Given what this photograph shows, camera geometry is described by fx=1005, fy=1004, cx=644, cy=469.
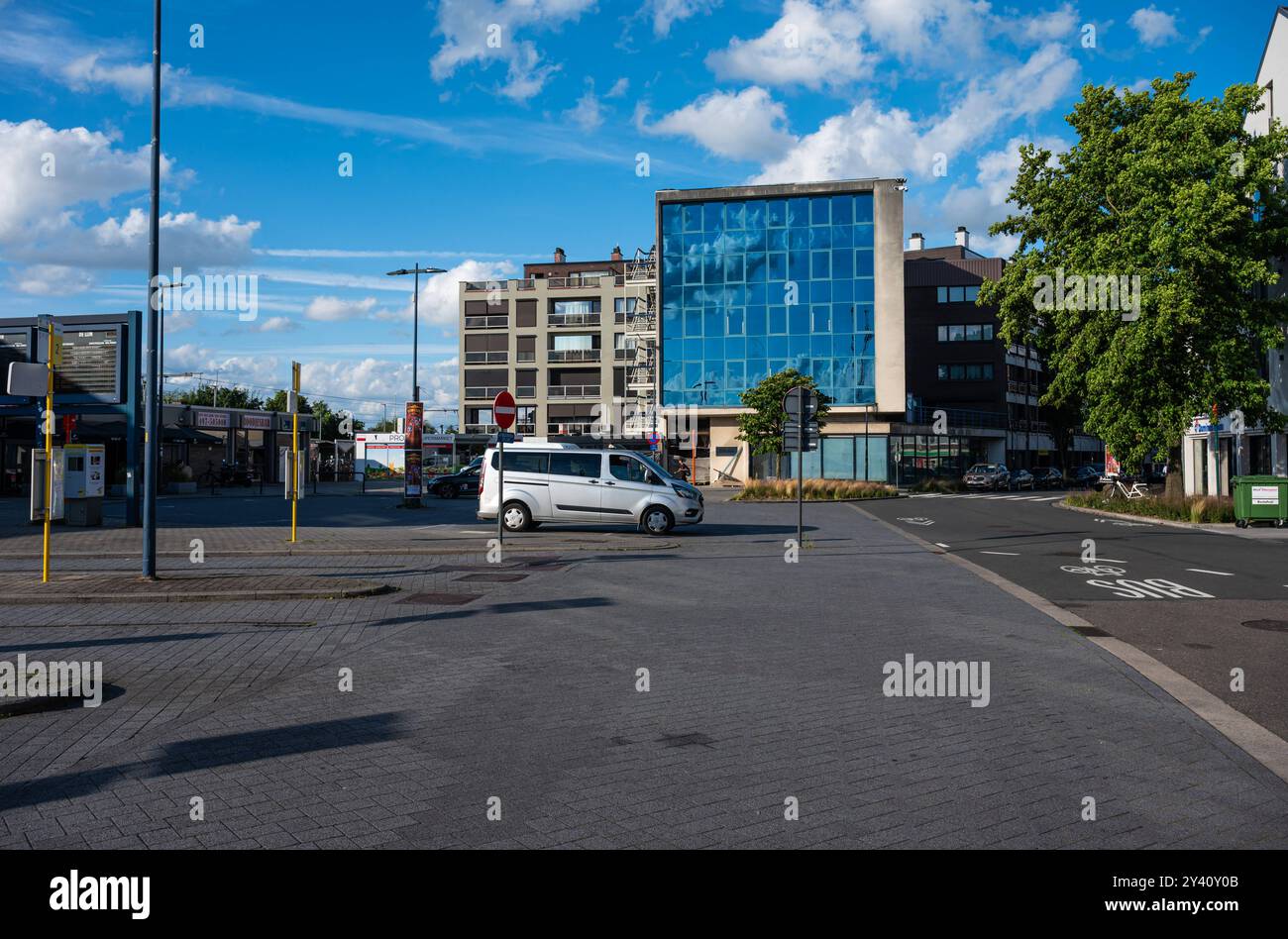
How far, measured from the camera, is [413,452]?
Result: 31141 millimetres

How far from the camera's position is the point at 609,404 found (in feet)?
268

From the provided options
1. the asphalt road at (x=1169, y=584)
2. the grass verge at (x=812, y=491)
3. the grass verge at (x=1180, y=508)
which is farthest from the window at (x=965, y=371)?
the asphalt road at (x=1169, y=584)

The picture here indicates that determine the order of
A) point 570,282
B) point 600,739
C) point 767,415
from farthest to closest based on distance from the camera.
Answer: point 570,282 → point 767,415 → point 600,739

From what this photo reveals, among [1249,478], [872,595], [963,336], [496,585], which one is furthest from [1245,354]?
[963,336]

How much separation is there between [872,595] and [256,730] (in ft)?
26.6

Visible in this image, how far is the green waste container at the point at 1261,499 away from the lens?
25.4m

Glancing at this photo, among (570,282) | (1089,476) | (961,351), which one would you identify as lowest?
(1089,476)

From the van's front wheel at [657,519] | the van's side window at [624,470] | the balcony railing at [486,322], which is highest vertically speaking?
the balcony railing at [486,322]

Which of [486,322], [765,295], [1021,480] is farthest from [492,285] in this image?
[1021,480]

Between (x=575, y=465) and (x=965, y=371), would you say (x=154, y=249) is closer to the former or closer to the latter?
(x=575, y=465)

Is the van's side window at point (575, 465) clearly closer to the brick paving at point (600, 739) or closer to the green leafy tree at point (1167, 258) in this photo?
the brick paving at point (600, 739)

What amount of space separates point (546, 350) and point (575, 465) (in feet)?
205

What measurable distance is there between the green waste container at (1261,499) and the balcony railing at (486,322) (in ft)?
214

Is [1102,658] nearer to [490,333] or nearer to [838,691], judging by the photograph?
[838,691]
